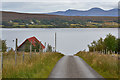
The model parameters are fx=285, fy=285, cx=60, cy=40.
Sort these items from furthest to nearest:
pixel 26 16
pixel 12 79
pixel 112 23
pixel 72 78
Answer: pixel 112 23
pixel 26 16
pixel 72 78
pixel 12 79

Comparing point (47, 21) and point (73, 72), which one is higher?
point (47, 21)

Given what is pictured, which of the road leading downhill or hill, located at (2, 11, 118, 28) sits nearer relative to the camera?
the road leading downhill

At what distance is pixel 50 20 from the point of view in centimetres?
8594

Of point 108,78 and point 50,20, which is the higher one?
point 50,20

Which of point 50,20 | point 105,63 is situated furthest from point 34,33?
point 105,63

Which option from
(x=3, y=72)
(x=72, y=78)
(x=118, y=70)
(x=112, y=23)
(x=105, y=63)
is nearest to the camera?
(x=3, y=72)

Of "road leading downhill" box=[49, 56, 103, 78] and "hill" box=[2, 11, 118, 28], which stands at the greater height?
"hill" box=[2, 11, 118, 28]

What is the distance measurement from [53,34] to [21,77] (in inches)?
2625

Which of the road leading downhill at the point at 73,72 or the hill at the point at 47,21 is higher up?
the hill at the point at 47,21

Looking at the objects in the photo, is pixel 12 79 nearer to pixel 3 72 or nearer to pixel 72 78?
pixel 3 72

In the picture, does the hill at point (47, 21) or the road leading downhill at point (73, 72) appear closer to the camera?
the road leading downhill at point (73, 72)

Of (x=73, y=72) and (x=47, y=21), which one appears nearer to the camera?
(x=73, y=72)

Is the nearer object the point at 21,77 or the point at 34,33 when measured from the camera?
the point at 21,77

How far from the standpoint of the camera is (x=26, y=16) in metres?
92.6
